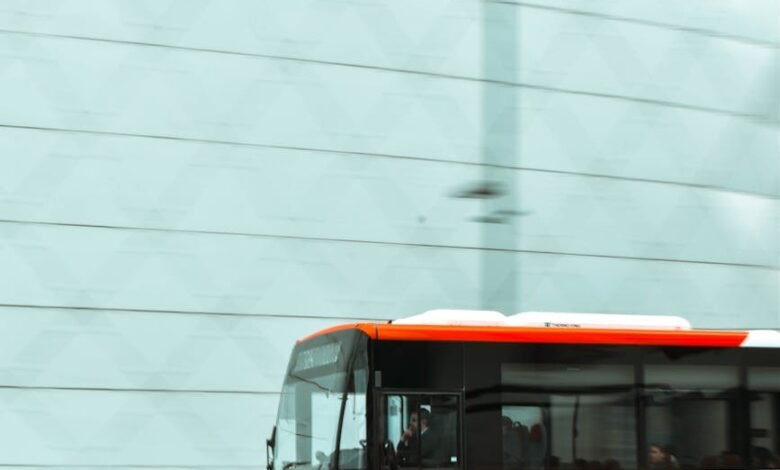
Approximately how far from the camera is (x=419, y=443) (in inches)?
301

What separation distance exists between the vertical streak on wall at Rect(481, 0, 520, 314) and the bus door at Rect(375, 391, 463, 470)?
539 centimetres

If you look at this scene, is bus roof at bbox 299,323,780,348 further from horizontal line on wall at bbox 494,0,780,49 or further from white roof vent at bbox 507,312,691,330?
horizontal line on wall at bbox 494,0,780,49

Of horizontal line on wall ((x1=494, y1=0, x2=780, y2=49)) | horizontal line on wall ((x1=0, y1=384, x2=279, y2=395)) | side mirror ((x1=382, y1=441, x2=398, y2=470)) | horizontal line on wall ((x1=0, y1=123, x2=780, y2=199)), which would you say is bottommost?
side mirror ((x1=382, y1=441, x2=398, y2=470))

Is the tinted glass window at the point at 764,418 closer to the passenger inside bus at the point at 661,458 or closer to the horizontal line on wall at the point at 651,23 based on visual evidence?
the passenger inside bus at the point at 661,458

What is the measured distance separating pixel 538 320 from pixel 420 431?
1498 millimetres

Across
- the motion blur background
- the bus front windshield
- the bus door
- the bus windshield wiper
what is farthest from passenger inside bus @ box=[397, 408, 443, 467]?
the motion blur background

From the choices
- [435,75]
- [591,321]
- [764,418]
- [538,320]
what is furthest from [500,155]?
[764,418]

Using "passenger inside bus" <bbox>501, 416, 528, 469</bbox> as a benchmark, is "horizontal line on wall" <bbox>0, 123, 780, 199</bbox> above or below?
above

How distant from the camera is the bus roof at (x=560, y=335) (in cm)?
783

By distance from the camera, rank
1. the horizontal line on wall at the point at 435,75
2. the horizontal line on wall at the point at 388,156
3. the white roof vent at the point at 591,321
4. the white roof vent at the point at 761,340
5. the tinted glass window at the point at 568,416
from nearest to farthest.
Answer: the tinted glass window at the point at 568,416 < the white roof vent at the point at 591,321 < the white roof vent at the point at 761,340 < the horizontal line on wall at the point at 388,156 < the horizontal line on wall at the point at 435,75

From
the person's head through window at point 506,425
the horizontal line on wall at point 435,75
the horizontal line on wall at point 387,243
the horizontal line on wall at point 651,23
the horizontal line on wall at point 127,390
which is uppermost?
the horizontal line on wall at point 651,23

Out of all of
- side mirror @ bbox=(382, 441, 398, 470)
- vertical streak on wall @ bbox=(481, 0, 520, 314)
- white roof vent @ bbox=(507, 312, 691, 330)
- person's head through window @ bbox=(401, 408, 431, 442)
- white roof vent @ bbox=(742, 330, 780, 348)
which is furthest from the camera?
vertical streak on wall @ bbox=(481, 0, 520, 314)

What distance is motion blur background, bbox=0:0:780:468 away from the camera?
11.2 m

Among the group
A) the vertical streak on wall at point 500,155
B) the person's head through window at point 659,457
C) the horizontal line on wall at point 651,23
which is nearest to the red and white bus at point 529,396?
the person's head through window at point 659,457
